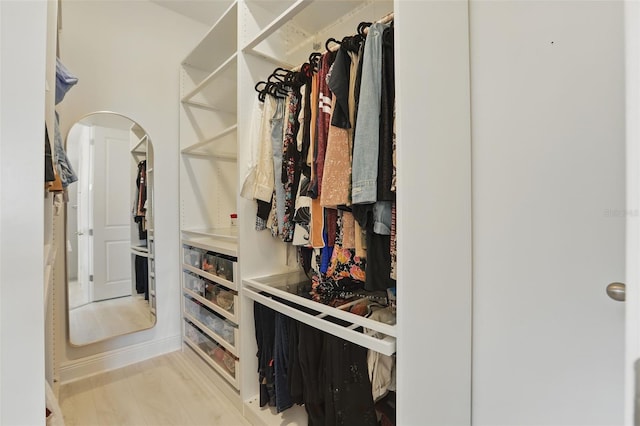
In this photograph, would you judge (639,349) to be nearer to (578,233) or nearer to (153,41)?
(578,233)

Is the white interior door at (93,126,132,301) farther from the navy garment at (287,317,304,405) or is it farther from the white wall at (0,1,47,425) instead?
the white wall at (0,1,47,425)

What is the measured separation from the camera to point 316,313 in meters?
1.23

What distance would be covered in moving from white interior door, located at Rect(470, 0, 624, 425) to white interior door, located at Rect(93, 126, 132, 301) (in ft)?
7.56

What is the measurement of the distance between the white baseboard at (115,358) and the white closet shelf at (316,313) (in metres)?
1.24

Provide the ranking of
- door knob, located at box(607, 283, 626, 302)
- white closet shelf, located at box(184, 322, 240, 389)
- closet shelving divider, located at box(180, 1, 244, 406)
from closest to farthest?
door knob, located at box(607, 283, 626, 302) → white closet shelf, located at box(184, 322, 240, 389) → closet shelving divider, located at box(180, 1, 244, 406)

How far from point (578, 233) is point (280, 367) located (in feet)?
4.35

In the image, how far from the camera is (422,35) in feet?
3.22

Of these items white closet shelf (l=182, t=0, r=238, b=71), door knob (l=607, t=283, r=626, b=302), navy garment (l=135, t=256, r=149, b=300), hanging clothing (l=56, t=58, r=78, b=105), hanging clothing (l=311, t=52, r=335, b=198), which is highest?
white closet shelf (l=182, t=0, r=238, b=71)

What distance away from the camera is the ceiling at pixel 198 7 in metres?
2.22

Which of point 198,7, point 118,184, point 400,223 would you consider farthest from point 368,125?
point 198,7

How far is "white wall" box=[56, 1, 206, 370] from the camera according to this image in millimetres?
1966

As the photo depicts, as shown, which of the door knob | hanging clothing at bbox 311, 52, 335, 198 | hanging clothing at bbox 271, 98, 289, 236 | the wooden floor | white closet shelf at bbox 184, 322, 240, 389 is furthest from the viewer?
white closet shelf at bbox 184, 322, 240, 389

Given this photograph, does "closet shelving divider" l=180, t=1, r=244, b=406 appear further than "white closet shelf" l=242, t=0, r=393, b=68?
Yes

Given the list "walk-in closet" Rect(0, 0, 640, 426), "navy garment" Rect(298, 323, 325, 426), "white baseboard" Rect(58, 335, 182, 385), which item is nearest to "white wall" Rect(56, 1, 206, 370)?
"white baseboard" Rect(58, 335, 182, 385)
